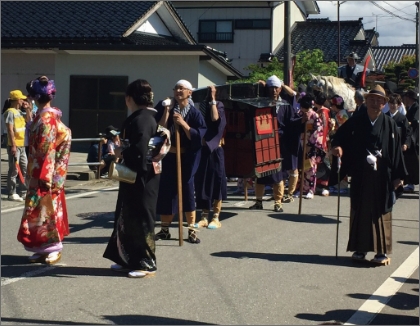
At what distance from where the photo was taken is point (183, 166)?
30.2 ft

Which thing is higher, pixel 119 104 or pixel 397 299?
pixel 119 104

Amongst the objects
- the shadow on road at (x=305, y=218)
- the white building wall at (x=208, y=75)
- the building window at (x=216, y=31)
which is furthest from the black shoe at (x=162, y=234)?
the building window at (x=216, y=31)

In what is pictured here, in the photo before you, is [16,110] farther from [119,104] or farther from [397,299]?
[119,104]

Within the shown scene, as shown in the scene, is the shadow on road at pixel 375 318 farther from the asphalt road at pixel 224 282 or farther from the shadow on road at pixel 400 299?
the shadow on road at pixel 400 299

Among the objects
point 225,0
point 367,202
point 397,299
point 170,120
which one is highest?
point 225,0

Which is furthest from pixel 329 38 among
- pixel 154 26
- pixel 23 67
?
pixel 23 67

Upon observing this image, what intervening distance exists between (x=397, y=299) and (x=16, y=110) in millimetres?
7667

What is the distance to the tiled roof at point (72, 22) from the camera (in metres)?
24.2

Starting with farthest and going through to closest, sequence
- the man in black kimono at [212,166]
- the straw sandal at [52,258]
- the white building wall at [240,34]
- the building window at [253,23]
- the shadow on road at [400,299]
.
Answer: the white building wall at [240,34] < the building window at [253,23] < the man in black kimono at [212,166] < the straw sandal at [52,258] < the shadow on road at [400,299]

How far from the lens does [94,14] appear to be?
25656mm

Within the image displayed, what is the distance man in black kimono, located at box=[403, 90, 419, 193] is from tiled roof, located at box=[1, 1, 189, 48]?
11.4 metres

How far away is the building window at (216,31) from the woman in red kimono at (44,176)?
101 feet

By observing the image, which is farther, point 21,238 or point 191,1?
point 191,1

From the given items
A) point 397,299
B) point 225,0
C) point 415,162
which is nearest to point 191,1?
point 225,0
